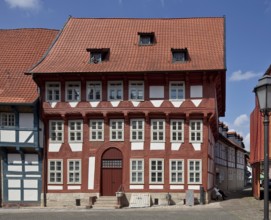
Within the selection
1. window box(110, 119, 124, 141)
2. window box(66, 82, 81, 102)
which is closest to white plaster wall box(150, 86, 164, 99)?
window box(110, 119, 124, 141)

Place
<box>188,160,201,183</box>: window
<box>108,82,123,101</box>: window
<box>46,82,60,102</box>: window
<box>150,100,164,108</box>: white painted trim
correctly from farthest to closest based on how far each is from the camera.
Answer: <box>46,82,60,102</box>: window < <box>108,82,123,101</box>: window < <box>150,100,164,108</box>: white painted trim < <box>188,160,201,183</box>: window

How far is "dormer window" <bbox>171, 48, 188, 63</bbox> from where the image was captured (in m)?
29.3

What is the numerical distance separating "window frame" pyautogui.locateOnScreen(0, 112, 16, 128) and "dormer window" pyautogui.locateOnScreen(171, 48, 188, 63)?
10.9 meters

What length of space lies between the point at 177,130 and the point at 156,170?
9.32 feet

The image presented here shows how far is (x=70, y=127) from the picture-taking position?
2964 cm

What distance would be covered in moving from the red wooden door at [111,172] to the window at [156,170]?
2100mm

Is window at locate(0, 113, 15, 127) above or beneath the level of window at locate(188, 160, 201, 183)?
above

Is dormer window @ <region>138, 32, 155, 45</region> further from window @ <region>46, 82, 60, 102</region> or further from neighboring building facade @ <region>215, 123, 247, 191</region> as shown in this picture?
neighboring building facade @ <region>215, 123, 247, 191</region>

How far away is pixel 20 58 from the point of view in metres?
32.9

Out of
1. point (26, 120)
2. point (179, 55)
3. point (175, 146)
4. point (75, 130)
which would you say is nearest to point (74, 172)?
point (75, 130)

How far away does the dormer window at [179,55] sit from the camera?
29312 millimetres

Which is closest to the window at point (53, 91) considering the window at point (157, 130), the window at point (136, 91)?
the window at point (136, 91)

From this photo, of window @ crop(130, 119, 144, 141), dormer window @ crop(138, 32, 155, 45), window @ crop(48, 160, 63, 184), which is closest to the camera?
window @ crop(130, 119, 144, 141)

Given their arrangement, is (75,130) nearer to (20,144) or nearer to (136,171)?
(20,144)
